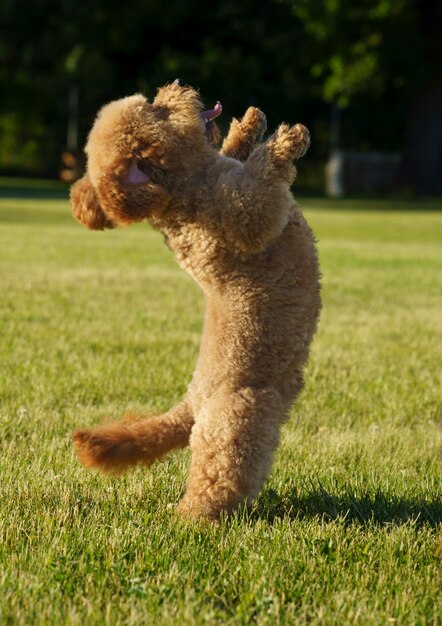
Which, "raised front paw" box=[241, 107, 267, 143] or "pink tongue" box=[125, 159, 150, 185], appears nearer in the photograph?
"pink tongue" box=[125, 159, 150, 185]

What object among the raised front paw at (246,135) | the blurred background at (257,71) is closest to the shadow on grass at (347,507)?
the raised front paw at (246,135)

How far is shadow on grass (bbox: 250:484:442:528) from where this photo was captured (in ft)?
11.0

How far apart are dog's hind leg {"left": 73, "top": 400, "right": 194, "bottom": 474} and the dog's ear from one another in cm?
75

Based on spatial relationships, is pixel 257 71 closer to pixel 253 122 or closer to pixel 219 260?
pixel 253 122

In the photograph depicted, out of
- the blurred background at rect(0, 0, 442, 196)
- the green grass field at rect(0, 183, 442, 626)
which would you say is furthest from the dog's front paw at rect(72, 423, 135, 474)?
the blurred background at rect(0, 0, 442, 196)

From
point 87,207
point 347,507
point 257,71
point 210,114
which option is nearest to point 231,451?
point 347,507

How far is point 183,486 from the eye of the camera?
362 cm

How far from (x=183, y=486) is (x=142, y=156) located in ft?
4.19

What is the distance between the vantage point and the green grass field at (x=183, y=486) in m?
2.61

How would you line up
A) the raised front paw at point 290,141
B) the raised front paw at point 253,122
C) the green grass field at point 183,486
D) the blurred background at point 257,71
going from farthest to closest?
the blurred background at point 257,71 < the raised front paw at point 253,122 < the raised front paw at point 290,141 < the green grass field at point 183,486

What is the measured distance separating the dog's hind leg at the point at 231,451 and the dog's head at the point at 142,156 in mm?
728

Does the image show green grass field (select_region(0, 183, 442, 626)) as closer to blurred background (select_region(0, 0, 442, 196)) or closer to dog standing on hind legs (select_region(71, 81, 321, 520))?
dog standing on hind legs (select_region(71, 81, 321, 520))

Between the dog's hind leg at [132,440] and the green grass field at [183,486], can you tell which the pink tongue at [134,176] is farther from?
the green grass field at [183,486]

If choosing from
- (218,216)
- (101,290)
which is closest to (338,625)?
(218,216)
